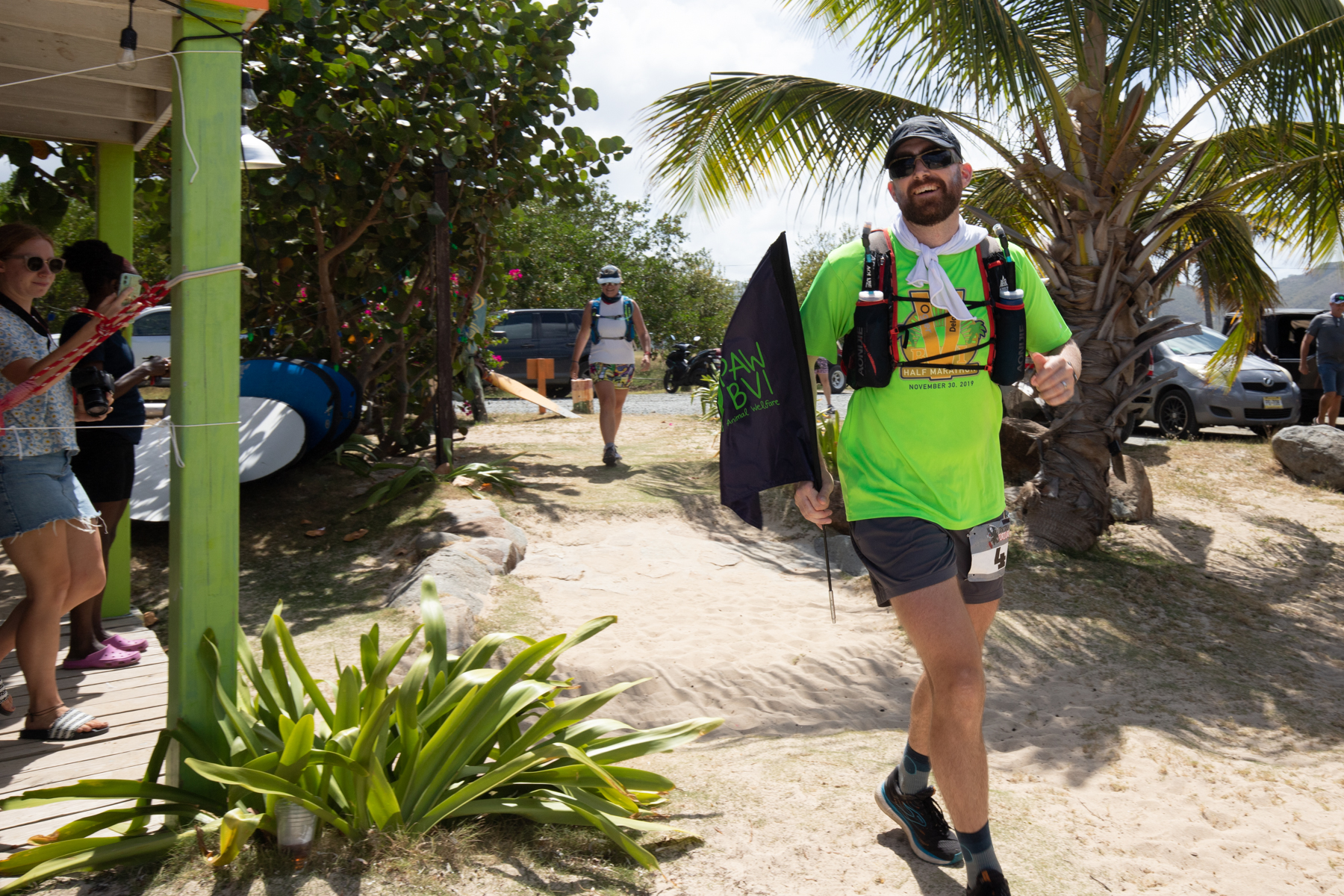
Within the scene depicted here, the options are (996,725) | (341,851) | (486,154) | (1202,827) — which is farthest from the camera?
(486,154)

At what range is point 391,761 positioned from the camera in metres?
2.87

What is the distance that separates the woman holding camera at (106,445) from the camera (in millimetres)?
3939

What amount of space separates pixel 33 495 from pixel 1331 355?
12960mm

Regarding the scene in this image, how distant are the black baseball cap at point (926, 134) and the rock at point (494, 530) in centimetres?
428

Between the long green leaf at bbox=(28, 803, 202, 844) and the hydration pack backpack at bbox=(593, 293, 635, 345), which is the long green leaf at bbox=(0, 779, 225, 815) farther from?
the hydration pack backpack at bbox=(593, 293, 635, 345)

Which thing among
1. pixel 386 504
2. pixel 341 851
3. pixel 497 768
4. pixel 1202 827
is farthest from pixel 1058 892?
pixel 386 504

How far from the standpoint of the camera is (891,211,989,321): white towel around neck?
105 inches

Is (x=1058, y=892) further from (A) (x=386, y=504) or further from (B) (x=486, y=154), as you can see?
(B) (x=486, y=154)

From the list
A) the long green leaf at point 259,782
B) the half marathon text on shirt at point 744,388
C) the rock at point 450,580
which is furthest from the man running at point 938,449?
the rock at point 450,580

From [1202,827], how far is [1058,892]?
922 millimetres

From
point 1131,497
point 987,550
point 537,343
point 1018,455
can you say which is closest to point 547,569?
point 987,550

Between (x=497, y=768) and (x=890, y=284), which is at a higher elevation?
(x=890, y=284)

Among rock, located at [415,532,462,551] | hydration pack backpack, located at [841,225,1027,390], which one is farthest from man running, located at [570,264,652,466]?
hydration pack backpack, located at [841,225,1027,390]

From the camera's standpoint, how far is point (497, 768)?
9.37 ft
